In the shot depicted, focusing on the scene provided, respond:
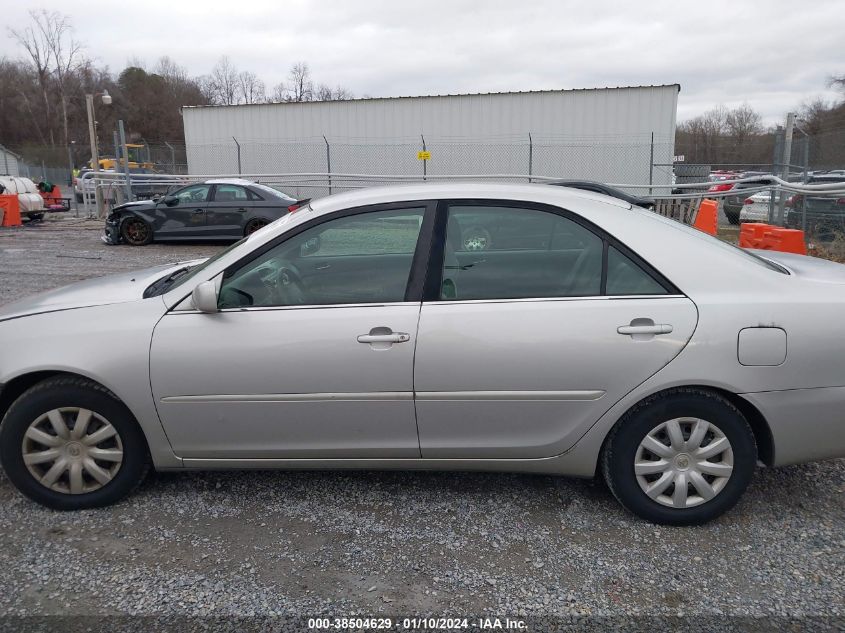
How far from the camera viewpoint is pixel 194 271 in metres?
3.26

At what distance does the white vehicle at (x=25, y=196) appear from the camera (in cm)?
1894

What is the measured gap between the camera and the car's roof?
3.12 meters

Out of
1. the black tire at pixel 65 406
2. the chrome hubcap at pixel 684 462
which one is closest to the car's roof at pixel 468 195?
the chrome hubcap at pixel 684 462

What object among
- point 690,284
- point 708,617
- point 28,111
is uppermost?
point 28,111

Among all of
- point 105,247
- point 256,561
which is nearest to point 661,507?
point 256,561

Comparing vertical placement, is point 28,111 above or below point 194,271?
above

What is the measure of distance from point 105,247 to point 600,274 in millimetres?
13059

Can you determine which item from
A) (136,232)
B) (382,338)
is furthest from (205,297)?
(136,232)

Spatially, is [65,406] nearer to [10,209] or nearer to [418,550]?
[418,550]

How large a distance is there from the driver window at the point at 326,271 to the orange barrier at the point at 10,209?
18523mm

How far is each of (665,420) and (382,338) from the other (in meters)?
1.30

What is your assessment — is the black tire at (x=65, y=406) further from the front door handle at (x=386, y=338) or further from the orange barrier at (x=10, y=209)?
the orange barrier at (x=10, y=209)

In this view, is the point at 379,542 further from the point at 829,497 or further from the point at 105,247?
the point at 105,247

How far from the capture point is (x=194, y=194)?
13656 millimetres
